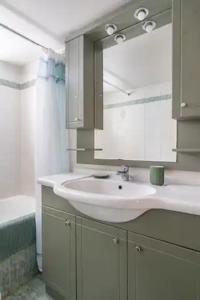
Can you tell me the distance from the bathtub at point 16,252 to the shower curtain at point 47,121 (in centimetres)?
7

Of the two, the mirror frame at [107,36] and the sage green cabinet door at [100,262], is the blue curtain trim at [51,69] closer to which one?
the mirror frame at [107,36]

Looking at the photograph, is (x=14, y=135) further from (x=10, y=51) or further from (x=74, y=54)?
(x=74, y=54)

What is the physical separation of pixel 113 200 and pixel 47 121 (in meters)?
1.16

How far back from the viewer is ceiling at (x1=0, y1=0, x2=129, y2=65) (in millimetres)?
1401

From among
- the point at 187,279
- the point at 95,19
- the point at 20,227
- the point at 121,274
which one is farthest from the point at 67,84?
the point at 187,279

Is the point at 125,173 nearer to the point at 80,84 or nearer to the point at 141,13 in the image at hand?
the point at 80,84

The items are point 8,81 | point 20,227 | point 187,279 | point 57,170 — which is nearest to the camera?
point 187,279

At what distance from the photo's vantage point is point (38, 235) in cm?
181

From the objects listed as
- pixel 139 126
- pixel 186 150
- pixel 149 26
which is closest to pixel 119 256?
pixel 186 150

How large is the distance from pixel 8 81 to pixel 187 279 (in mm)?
2620

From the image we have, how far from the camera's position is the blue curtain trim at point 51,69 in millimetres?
1827

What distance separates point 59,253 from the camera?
146 centimetres

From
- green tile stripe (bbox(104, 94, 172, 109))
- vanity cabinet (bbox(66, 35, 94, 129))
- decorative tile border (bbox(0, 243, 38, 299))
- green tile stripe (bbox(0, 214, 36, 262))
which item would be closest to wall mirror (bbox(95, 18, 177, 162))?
green tile stripe (bbox(104, 94, 172, 109))

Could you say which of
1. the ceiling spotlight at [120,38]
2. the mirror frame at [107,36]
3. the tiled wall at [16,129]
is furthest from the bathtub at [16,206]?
the ceiling spotlight at [120,38]
